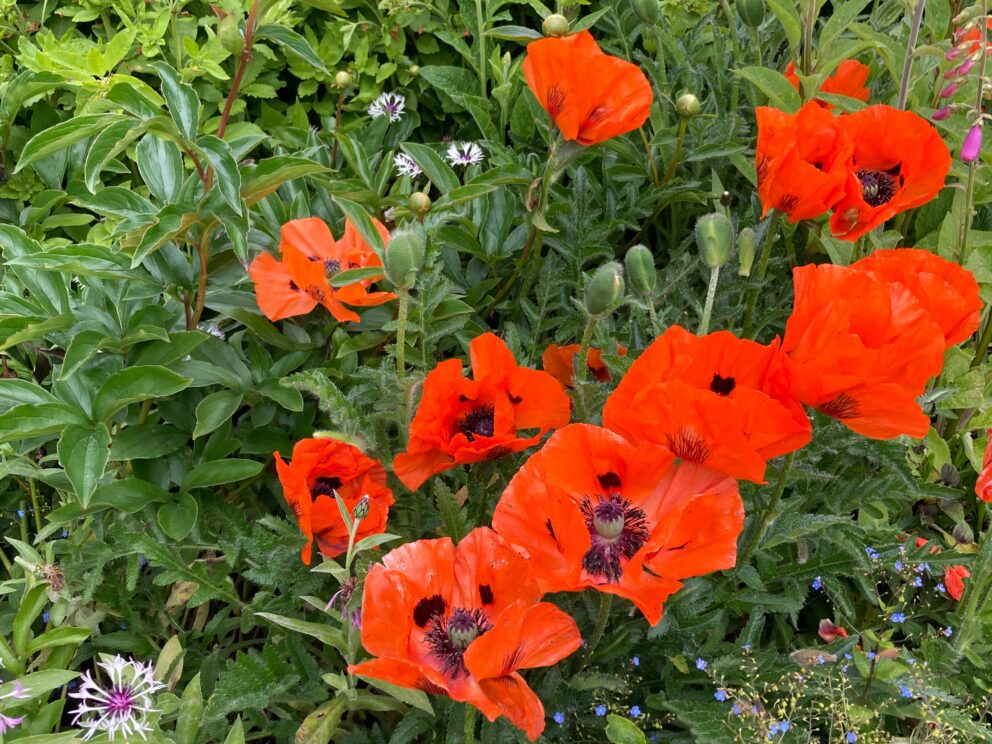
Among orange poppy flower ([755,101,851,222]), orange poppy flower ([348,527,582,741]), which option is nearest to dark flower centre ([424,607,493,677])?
orange poppy flower ([348,527,582,741])

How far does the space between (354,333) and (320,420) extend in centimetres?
21

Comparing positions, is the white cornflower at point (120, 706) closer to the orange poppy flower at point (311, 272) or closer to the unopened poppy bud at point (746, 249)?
the orange poppy flower at point (311, 272)

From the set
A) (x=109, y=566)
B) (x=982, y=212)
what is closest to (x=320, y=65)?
(x=109, y=566)

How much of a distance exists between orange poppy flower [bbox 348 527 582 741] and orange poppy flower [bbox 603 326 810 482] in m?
0.20

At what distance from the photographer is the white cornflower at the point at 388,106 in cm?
217

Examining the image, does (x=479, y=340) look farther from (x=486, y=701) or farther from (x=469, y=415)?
(x=486, y=701)

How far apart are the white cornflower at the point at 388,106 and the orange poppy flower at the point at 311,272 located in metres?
0.59

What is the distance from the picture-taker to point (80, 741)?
1215 mm

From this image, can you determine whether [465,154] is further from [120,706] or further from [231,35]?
[120,706]

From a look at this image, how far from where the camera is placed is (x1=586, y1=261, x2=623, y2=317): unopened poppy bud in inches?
45.3

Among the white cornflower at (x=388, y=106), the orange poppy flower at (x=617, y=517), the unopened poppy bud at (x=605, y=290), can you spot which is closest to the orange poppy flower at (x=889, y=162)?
the unopened poppy bud at (x=605, y=290)

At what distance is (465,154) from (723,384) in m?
1.09

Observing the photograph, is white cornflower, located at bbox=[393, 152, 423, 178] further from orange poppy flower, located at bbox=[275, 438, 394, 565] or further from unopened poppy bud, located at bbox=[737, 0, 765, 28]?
orange poppy flower, located at bbox=[275, 438, 394, 565]

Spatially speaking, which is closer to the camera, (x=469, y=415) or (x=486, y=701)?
(x=486, y=701)
